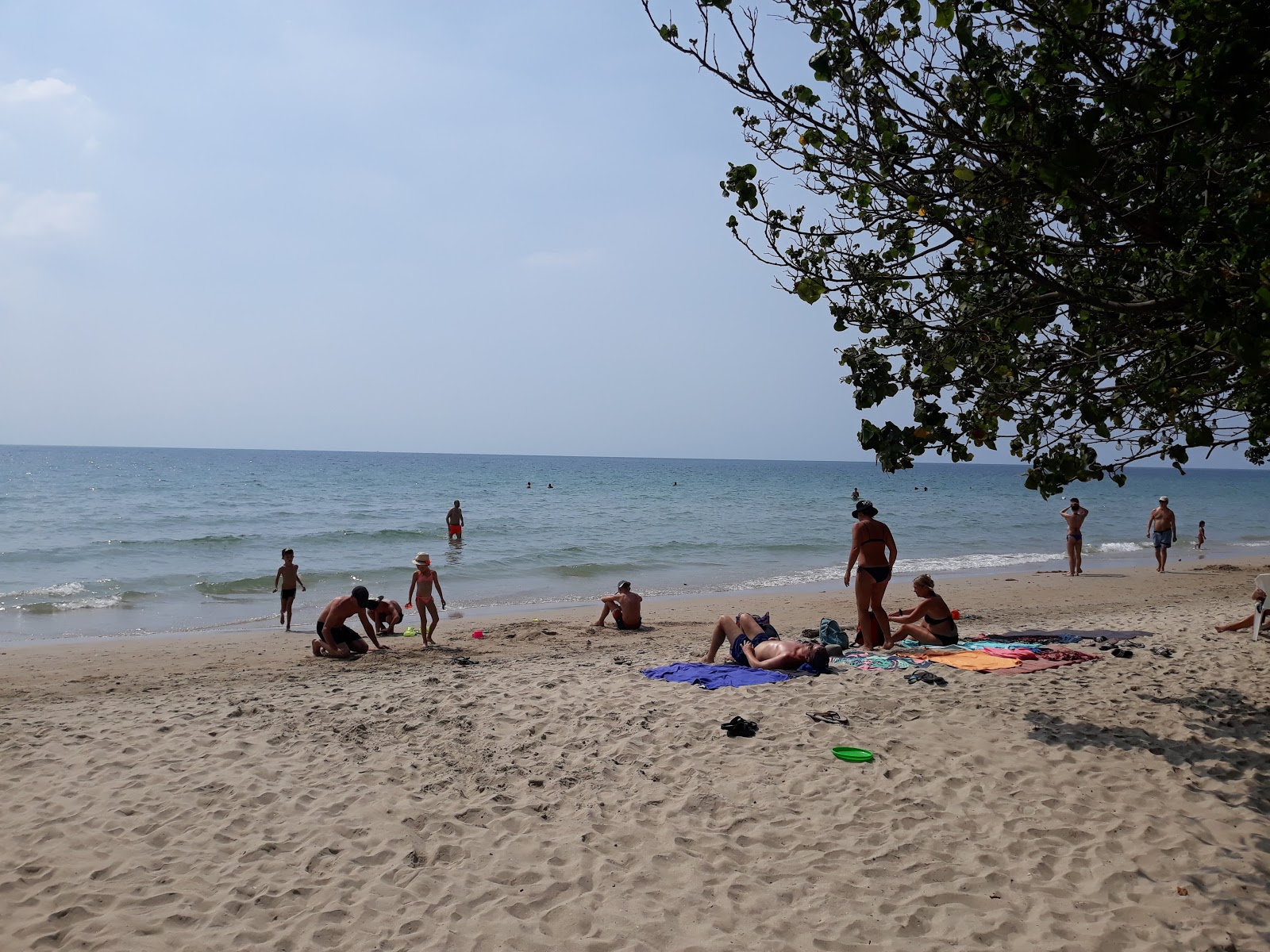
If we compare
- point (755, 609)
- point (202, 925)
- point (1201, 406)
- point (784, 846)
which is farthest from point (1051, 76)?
point (755, 609)

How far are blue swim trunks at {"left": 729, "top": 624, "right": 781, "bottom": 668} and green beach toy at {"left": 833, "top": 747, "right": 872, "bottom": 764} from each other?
249 cm

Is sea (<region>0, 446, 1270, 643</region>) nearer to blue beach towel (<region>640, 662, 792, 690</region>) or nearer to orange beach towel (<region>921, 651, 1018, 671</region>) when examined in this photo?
blue beach towel (<region>640, 662, 792, 690</region>)

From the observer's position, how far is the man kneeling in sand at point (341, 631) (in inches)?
408

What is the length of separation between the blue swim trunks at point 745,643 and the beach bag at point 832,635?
0.82m

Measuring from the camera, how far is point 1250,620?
9656 millimetres

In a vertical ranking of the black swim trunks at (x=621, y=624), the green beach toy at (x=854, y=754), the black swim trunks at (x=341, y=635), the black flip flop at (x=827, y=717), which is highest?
the black flip flop at (x=827, y=717)

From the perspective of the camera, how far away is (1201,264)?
157 inches

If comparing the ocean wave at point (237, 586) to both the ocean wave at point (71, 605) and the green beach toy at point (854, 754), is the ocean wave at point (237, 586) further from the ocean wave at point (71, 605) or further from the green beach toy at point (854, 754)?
the green beach toy at point (854, 754)

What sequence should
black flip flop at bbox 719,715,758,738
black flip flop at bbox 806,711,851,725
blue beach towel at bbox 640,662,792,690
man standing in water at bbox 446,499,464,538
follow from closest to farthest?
black flip flop at bbox 719,715,758,738 < black flip flop at bbox 806,711,851,725 < blue beach towel at bbox 640,662,792,690 < man standing in water at bbox 446,499,464,538

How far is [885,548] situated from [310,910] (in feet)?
23.3

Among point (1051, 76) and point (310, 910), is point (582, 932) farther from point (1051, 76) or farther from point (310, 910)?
point (1051, 76)

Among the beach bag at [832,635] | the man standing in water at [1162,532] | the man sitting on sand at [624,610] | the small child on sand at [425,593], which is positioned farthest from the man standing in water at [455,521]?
the man standing in water at [1162,532]

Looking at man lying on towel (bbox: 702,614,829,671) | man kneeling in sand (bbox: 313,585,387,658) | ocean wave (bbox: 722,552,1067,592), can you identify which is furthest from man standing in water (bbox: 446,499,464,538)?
man lying on towel (bbox: 702,614,829,671)

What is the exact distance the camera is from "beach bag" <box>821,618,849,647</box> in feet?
29.9
